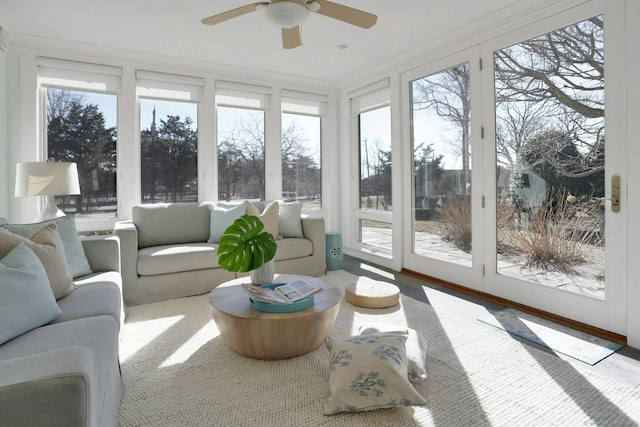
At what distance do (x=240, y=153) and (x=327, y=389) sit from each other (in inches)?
141

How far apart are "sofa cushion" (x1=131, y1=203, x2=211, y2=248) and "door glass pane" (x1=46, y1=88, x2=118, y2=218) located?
0.51 meters

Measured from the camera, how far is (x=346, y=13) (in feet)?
7.55

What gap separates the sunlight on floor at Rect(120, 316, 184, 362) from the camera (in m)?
2.32

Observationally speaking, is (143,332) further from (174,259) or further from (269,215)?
(269,215)

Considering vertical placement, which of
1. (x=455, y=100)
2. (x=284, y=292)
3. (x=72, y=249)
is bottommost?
(x=284, y=292)

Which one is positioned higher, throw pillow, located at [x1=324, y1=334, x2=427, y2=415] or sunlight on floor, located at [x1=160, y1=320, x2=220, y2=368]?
throw pillow, located at [x1=324, y1=334, x2=427, y2=415]

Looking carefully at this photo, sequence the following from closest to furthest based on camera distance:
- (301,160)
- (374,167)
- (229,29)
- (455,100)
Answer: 1. (229,29)
2. (455,100)
3. (374,167)
4. (301,160)

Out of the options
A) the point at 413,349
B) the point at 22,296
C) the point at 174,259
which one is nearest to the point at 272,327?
the point at 413,349

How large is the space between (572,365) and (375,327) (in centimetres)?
114

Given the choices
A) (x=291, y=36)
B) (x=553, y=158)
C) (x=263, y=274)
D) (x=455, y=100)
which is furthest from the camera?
(x=455, y=100)

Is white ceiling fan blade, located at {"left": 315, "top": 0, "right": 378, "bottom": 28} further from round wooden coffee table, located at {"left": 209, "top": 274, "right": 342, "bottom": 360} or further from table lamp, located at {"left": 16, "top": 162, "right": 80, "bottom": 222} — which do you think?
table lamp, located at {"left": 16, "top": 162, "right": 80, "bottom": 222}

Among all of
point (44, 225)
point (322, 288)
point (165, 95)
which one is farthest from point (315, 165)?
point (44, 225)

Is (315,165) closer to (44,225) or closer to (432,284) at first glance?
(432,284)

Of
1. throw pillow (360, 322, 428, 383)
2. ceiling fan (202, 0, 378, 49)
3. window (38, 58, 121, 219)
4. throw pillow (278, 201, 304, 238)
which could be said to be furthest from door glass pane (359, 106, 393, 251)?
window (38, 58, 121, 219)
